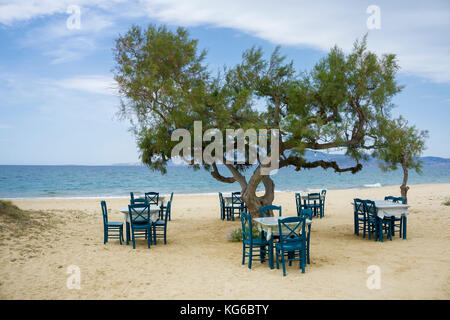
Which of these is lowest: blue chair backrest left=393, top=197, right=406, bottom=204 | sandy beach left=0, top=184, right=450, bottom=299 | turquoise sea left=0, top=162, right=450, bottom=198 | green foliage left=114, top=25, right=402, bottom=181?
turquoise sea left=0, top=162, right=450, bottom=198

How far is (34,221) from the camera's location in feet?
33.7

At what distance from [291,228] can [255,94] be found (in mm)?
4427

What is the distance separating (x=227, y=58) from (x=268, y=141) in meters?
2.57

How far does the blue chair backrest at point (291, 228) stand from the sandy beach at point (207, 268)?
0.62 m

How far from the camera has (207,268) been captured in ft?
22.6

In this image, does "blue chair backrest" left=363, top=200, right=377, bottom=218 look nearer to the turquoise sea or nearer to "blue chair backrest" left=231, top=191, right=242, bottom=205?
"blue chair backrest" left=231, top=191, right=242, bottom=205

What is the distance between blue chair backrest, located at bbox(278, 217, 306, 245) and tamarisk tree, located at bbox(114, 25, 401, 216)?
2.27 m

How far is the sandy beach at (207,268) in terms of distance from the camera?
5.34 m

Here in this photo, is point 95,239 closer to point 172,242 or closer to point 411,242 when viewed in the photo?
point 172,242

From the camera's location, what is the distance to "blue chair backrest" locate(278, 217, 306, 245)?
6.43m

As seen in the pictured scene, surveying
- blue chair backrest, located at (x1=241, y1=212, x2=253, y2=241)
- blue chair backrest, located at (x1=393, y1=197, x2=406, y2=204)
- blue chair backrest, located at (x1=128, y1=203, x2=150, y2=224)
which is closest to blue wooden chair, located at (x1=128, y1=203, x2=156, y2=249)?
blue chair backrest, located at (x1=128, y1=203, x2=150, y2=224)

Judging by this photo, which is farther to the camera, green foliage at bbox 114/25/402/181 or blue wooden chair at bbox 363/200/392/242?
blue wooden chair at bbox 363/200/392/242

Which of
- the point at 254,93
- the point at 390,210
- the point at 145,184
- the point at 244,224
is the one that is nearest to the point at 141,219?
the point at 244,224
